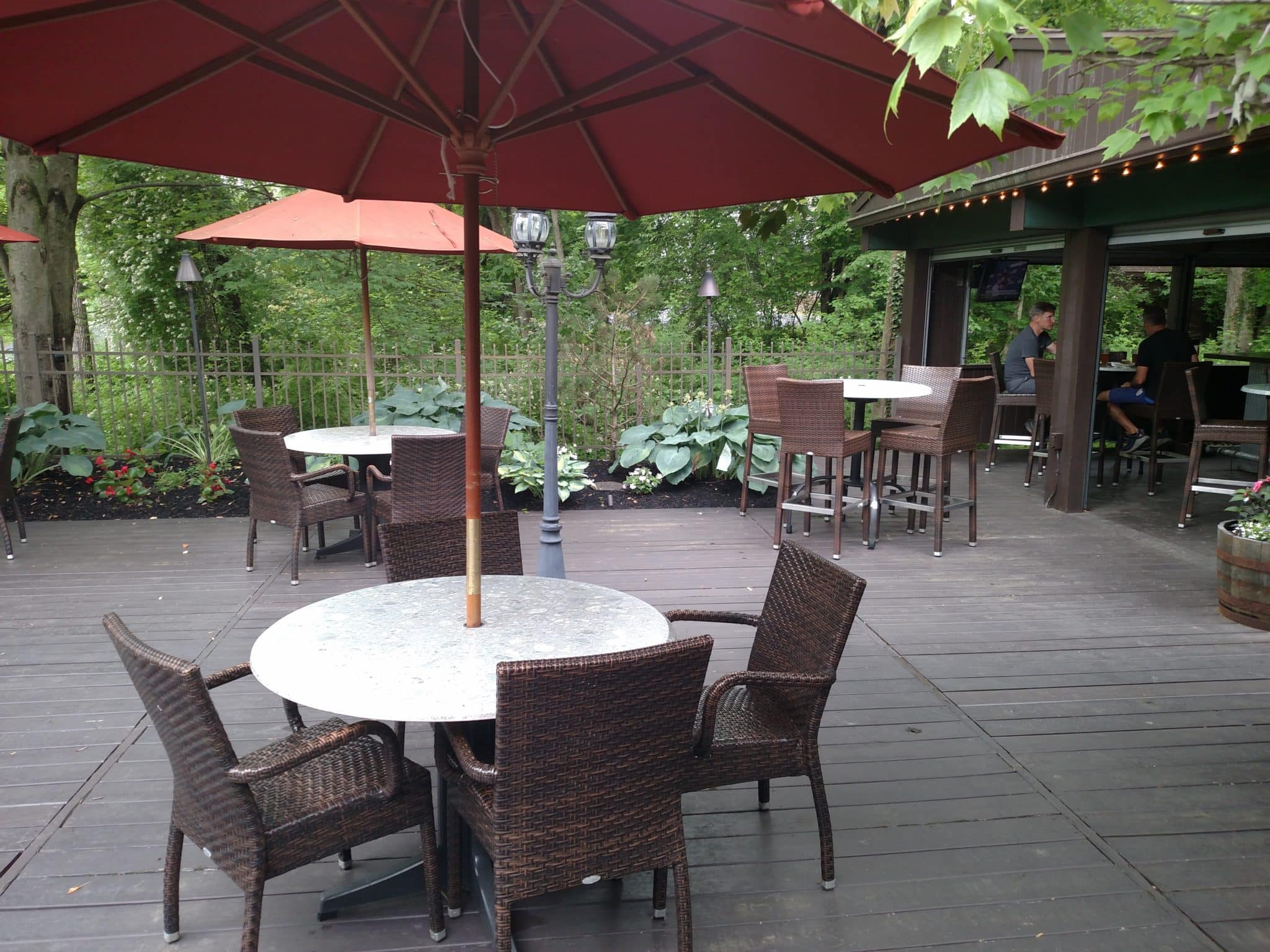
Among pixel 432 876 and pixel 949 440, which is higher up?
pixel 949 440

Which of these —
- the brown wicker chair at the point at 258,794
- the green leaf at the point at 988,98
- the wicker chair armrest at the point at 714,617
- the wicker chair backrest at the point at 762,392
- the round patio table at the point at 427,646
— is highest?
the green leaf at the point at 988,98

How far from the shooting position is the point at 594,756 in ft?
5.96

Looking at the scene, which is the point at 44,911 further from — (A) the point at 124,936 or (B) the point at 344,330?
(B) the point at 344,330


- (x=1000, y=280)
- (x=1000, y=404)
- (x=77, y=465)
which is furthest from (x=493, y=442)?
(x=1000, y=280)

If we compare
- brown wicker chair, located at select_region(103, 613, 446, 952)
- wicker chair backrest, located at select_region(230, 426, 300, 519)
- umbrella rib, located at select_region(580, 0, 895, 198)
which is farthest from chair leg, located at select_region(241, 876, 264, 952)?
wicker chair backrest, located at select_region(230, 426, 300, 519)

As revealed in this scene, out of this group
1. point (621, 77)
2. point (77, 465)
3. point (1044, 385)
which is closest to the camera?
point (621, 77)

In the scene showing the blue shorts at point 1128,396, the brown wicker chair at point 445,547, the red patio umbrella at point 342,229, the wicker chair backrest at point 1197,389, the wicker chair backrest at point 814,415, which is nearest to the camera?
the brown wicker chair at point 445,547

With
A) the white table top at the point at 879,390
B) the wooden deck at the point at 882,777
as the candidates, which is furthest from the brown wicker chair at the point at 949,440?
the wooden deck at the point at 882,777

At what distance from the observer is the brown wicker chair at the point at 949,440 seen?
18.6 ft

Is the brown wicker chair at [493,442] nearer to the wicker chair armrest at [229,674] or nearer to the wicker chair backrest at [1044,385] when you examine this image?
the wicker chair armrest at [229,674]

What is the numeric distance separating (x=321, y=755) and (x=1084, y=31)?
234cm

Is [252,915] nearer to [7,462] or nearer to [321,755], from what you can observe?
[321,755]

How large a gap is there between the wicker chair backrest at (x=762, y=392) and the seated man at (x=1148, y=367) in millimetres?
3995

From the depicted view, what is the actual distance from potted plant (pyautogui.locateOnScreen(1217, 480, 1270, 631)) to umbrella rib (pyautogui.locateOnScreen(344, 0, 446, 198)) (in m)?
4.38
